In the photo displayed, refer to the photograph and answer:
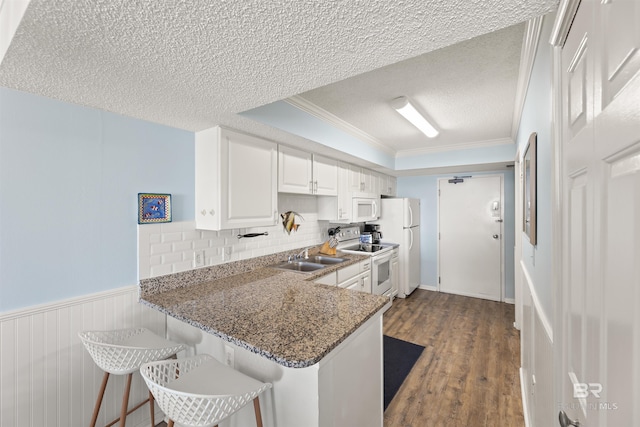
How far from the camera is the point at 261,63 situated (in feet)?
3.84

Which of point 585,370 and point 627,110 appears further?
point 585,370

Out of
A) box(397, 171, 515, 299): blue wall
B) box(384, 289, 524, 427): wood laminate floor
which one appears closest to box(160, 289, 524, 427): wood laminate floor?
box(384, 289, 524, 427): wood laminate floor

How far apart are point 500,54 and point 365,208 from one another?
8.07ft

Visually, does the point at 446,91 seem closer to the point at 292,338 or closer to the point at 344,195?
the point at 344,195

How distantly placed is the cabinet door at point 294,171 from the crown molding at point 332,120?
385 mm

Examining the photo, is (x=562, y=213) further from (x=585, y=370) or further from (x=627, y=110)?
(x=627, y=110)

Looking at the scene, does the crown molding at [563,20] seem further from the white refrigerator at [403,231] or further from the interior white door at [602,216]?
the white refrigerator at [403,231]

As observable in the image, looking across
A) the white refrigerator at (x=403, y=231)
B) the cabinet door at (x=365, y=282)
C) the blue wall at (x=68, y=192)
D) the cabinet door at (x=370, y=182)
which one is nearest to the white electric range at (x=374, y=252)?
the cabinet door at (x=365, y=282)

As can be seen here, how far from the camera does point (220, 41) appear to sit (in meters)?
1.00

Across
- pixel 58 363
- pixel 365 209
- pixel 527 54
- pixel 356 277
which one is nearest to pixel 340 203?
pixel 365 209

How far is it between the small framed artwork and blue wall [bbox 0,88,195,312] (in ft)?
0.14

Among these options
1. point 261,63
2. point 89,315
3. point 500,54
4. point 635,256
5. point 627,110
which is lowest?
point 89,315

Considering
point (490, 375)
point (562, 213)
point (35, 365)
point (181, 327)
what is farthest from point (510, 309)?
point (35, 365)

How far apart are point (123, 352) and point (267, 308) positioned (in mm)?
710
